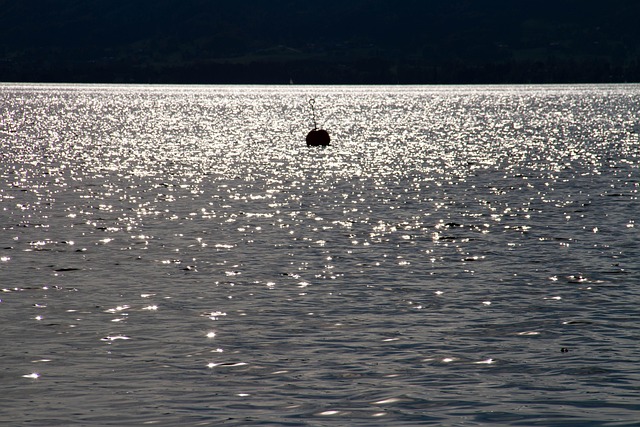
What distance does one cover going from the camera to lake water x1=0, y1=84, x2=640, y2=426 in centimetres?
2617

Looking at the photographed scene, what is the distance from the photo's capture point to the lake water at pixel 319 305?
26.2 m

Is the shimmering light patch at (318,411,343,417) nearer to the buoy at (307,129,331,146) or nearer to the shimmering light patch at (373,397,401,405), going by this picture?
the shimmering light patch at (373,397,401,405)

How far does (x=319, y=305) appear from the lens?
38.7 metres

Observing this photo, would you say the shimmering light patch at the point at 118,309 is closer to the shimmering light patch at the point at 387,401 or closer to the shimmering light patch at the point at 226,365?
the shimmering light patch at the point at 226,365

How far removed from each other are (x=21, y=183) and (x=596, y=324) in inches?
2643

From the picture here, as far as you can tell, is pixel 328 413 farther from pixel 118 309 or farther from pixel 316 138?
pixel 316 138

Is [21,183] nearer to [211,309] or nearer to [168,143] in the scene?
[211,309]

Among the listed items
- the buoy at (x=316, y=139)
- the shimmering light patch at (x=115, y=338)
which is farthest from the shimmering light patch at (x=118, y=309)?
the buoy at (x=316, y=139)

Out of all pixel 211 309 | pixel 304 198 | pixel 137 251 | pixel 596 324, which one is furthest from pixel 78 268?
pixel 304 198

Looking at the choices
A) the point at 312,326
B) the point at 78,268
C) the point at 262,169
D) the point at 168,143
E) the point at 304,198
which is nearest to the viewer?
the point at 312,326

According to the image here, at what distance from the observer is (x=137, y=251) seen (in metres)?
52.9

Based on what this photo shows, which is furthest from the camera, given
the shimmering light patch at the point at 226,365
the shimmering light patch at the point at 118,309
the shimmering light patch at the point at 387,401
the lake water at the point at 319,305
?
the shimmering light patch at the point at 118,309


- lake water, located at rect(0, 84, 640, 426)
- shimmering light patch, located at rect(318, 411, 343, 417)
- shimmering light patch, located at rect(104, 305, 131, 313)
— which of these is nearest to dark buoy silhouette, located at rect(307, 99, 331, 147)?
lake water, located at rect(0, 84, 640, 426)

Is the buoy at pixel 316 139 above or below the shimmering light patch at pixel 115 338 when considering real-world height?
below
